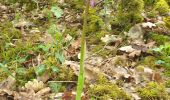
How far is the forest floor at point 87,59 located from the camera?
257 centimetres

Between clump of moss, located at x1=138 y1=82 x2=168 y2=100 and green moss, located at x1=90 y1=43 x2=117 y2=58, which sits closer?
clump of moss, located at x1=138 y1=82 x2=168 y2=100

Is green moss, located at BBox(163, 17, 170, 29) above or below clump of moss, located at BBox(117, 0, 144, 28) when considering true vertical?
below

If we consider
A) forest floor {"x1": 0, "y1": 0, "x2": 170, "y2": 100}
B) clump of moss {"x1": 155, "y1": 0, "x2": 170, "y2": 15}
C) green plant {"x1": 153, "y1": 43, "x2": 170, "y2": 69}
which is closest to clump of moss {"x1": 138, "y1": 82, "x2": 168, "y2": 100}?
forest floor {"x1": 0, "y1": 0, "x2": 170, "y2": 100}

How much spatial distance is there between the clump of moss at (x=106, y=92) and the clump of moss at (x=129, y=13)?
39.7 inches

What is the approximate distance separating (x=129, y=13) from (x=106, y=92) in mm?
1129

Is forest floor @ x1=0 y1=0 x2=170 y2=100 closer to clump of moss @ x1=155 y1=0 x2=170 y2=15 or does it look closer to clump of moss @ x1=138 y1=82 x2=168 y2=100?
clump of moss @ x1=138 y1=82 x2=168 y2=100

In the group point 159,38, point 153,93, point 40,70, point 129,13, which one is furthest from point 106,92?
point 129,13

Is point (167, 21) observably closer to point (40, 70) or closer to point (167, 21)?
point (167, 21)

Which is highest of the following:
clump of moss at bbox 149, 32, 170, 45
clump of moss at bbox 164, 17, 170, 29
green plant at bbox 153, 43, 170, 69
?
clump of moss at bbox 164, 17, 170, 29

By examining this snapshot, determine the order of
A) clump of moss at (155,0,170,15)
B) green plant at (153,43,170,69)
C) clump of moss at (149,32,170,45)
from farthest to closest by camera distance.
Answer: clump of moss at (155,0,170,15)
clump of moss at (149,32,170,45)
green plant at (153,43,170,69)

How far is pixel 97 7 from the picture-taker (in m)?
3.96

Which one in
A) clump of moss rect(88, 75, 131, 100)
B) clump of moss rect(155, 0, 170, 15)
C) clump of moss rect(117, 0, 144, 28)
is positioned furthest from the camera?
clump of moss rect(155, 0, 170, 15)

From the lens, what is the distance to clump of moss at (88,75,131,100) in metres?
2.50

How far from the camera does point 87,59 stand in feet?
9.84
